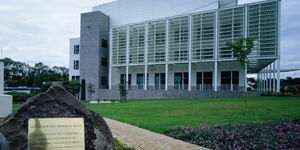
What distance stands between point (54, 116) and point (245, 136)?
5.35 metres

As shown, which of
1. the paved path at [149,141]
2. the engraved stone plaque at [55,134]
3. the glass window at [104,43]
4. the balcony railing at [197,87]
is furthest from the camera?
the glass window at [104,43]

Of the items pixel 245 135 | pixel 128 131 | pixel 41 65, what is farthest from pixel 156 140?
pixel 41 65

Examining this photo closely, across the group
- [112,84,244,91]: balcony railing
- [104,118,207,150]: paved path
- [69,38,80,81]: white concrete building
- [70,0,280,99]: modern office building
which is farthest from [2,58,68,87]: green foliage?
[104,118,207,150]: paved path

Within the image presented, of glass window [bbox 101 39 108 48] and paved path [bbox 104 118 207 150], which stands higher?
glass window [bbox 101 39 108 48]

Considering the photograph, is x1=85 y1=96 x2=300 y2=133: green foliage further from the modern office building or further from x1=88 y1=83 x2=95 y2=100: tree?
x1=88 y1=83 x2=95 y2=100: tree

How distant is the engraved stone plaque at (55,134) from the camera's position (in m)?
2.92

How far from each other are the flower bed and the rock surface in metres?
3.44

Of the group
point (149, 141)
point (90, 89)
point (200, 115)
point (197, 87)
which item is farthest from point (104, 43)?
point (149, 141)

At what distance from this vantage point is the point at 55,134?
2992 millimetres

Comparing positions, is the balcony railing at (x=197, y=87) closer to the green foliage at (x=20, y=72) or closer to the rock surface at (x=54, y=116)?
the rock surface at (x=54, y=116)

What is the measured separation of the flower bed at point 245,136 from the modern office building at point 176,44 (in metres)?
19.7

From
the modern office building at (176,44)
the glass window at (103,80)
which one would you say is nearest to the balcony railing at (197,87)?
the modern office building at (176,44)

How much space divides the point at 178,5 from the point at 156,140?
31.6 m

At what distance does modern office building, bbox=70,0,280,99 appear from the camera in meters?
25.6
